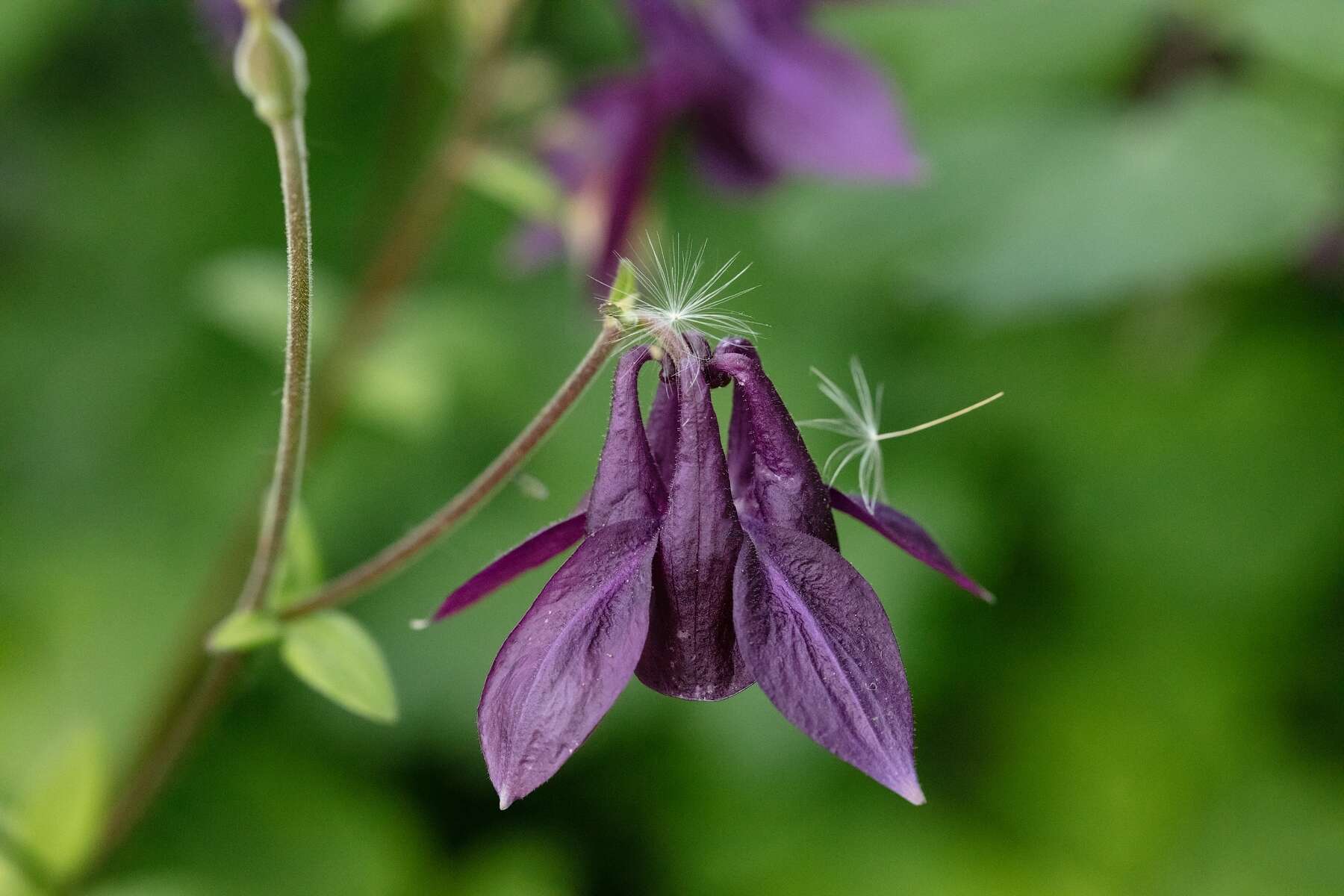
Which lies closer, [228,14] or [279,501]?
[279,501]

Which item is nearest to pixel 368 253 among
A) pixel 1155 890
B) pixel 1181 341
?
pixel 1181 341

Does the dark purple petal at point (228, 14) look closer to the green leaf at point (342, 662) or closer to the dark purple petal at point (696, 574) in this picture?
the green leaf at point (342, 662)

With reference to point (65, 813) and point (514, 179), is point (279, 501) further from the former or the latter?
point (514, 179)

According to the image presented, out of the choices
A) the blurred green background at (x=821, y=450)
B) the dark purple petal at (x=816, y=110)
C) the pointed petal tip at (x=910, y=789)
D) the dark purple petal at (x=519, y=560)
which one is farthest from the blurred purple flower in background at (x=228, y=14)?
the pointed petal tip at (x=910, y=789)

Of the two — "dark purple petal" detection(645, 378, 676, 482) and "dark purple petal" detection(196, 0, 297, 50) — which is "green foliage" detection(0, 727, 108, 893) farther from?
"dark purple petal" detection(196, 0, 297, 50)

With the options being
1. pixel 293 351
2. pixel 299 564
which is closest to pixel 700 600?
pixel 293 351

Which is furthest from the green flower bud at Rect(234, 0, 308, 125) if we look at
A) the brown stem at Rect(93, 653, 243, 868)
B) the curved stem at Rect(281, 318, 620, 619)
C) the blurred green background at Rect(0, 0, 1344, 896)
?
the blurred green background at Rect(0, 0, 1344, 896)
